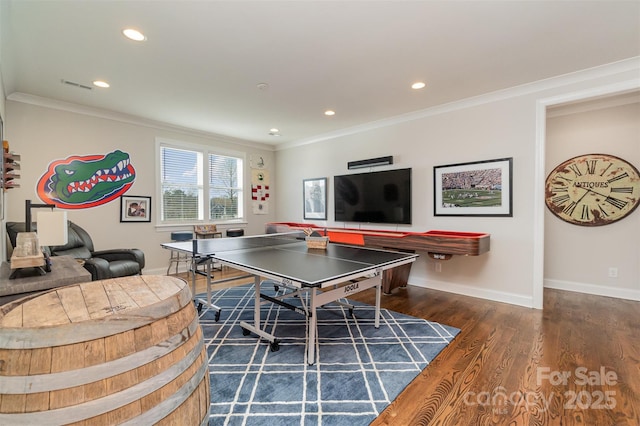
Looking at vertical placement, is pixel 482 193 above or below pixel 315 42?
below

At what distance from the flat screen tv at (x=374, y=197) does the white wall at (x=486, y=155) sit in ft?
0.52

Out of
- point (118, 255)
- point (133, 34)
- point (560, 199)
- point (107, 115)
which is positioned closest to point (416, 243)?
point (560, 199)

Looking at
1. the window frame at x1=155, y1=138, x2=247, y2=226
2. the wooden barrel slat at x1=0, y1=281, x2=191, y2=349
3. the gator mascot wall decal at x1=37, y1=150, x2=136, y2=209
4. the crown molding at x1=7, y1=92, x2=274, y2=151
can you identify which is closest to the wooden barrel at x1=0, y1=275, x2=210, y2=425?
the wooden barrel slat at x1=0, y1=281, x2=191, y2=349

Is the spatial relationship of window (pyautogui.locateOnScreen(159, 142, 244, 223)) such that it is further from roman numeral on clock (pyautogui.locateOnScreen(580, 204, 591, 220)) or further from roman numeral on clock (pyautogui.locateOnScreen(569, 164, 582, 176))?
roman numeral on clock (pyautogui.locateOnScreen(580, 204, 591, 220))

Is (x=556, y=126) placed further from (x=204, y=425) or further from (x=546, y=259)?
(x=204, y=425)

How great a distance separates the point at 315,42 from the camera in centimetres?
243

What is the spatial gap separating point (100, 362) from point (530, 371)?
254 cm

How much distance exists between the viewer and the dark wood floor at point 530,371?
5.33 ft

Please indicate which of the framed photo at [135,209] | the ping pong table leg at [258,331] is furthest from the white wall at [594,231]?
the framed photo at [135,209]

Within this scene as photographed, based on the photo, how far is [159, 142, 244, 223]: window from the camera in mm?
4953

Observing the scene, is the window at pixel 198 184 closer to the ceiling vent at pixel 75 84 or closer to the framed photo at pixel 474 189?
the ceiling vent at pixel 75 84

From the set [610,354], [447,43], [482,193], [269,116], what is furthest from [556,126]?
[269,116]

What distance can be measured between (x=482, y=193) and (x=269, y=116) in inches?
125

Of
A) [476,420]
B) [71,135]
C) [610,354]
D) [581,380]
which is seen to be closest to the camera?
[476,420]
